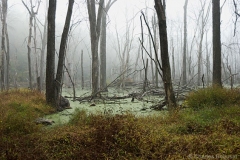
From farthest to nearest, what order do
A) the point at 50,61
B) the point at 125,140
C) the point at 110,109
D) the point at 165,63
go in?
the point at 50,61 < the point at 110,109 < the point at 165,63 < the point at 125,140

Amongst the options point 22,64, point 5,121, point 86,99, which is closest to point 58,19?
point 22,64

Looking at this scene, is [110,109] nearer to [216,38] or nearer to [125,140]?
[125,140]

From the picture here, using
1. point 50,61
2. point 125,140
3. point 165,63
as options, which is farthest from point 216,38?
point 125,140

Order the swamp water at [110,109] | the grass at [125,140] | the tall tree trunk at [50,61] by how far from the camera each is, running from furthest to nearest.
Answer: the tall tree trunk at [50,61]
the swamp water at [110,109]
the grass at [125,140]

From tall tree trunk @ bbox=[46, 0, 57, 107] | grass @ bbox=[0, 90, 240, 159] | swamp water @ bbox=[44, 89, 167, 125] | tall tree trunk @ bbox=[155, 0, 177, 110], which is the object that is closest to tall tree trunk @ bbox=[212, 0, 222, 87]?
swamp water @ bbox=[44, 89, 167, 125]

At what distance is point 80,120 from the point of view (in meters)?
4.59

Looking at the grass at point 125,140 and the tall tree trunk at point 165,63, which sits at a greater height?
the tall tree trunk at point 165,63

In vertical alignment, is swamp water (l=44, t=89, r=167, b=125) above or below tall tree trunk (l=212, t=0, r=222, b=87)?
below

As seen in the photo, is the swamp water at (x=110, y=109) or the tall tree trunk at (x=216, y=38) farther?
the tall tree trunk at (x=216, y=38)

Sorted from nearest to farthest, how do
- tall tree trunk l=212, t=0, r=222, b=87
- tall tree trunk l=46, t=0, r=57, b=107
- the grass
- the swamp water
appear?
the grass < the swamp water < tall tree trunk l=46, t=0, r=57, b=107 < tall tree trunk l=212, t=0, r=222, b=87

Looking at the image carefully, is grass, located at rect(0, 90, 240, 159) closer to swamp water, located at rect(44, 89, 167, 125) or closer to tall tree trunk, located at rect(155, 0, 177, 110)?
swamp water, located at rect(44, 89, 167, 125)

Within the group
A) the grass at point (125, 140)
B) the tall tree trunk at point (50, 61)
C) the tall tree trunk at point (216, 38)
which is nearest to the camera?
the grass at point (125, 140)

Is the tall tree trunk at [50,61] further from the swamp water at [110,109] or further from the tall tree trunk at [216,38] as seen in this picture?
the tall tree trunk at [216,38]

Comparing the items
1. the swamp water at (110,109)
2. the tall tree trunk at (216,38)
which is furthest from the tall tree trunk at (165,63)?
the tall tree trunk at (216,38)
